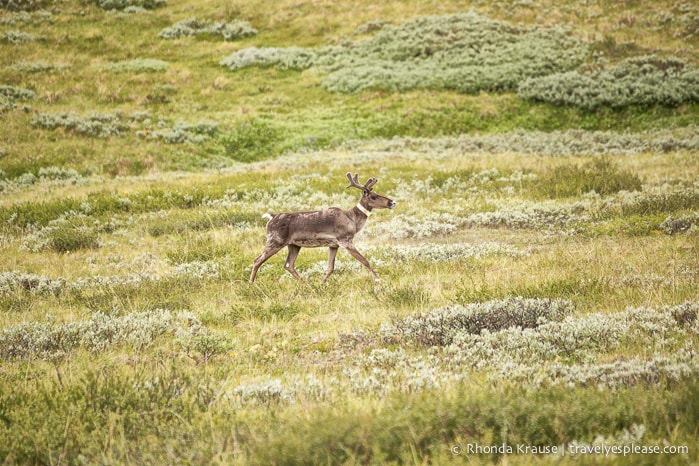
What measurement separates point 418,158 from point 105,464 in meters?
19.4

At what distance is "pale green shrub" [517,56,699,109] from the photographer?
25.8 meters

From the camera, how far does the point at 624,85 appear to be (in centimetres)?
2653

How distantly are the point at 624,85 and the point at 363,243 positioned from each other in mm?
20039

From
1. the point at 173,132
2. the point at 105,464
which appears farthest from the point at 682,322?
the point at 173,132

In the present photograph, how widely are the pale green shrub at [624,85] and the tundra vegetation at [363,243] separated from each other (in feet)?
0.47

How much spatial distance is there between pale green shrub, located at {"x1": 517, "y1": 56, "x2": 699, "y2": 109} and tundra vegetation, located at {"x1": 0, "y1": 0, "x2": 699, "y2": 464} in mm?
142

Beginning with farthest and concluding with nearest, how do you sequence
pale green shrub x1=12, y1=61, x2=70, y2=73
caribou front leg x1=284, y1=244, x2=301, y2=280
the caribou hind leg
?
pale green shrub x1=12, y1=61, x2=70, y2=73, caribou front leg x1=284, y1=244, x2=301, y2=280, the caribou hind leg

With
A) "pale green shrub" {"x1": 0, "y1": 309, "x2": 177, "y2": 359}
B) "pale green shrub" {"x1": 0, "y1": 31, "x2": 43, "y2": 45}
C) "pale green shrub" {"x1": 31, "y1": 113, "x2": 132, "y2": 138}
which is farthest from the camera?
"pale green shrub" {"x1": 0, "y1": 31, "x2": 43, "y2": 45}

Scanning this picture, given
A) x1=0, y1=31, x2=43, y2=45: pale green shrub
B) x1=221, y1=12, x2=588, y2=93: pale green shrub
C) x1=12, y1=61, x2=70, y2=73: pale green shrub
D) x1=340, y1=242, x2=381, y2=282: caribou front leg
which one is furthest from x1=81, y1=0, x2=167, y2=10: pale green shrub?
x1=340, y1=242, x2=381, y2=282: caribou front leg

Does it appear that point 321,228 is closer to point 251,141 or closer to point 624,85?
point 251,141

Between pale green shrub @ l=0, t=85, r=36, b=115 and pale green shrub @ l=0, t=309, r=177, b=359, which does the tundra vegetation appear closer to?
pale green shrub @ l=0, t=309, r=177, b=359

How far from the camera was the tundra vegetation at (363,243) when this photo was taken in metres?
4.18

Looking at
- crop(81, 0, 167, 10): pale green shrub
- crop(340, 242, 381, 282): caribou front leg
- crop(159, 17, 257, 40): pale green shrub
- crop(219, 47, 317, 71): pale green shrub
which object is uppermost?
crop(81, 0, 167, 10): pale green shrub

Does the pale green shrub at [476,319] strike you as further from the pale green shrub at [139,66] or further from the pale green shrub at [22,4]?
the pale green shrub at [22,4]
